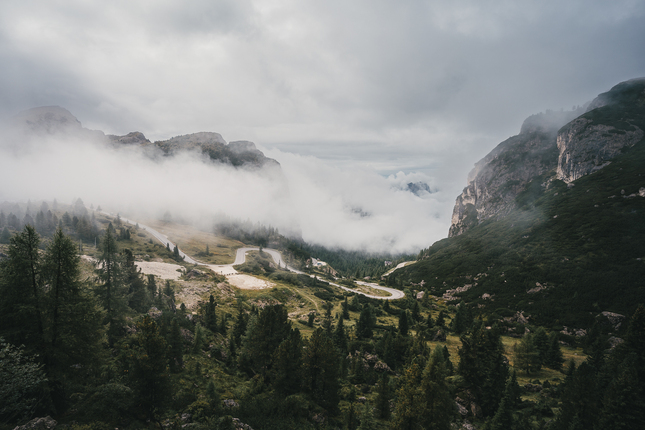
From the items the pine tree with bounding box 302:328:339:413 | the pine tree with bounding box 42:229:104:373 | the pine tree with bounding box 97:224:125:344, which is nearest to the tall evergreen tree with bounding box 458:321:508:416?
the pine tree with bounding box 302:328:339:413

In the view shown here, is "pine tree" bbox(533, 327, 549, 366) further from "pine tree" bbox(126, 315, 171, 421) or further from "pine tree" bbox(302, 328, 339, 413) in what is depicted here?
"pine tree" bbox(126, 315, 171, 421)

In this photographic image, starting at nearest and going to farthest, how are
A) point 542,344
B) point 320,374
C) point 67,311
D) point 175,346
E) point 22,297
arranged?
point 22,297 → point 67,311 → point 320,374 → point 175,346 → point 542,344

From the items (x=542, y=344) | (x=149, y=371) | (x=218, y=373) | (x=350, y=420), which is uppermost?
(x=149, y=371)

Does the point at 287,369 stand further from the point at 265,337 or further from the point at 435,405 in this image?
the point at 435,405

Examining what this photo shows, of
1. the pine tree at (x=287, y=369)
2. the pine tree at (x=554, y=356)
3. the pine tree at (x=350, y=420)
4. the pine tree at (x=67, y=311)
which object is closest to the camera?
the pine tree at (x=67, y=311)

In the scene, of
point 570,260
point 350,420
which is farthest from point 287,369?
point 570,260

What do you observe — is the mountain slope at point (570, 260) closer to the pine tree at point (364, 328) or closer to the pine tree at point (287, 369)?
the pine tree at point (364, 328)

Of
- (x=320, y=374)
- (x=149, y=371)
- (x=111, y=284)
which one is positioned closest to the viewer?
(x=149, y=371)

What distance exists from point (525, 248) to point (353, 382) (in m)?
161

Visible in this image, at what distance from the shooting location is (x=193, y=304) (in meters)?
80.0

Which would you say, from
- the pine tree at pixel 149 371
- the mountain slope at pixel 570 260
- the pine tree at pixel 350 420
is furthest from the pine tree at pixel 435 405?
the mountain slope at pixel 570 260

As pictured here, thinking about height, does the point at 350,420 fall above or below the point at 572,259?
below

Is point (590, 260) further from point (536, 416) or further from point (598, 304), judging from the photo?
point (536, 416)

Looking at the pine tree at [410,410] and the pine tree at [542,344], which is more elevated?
the pine tree at [410,410]
